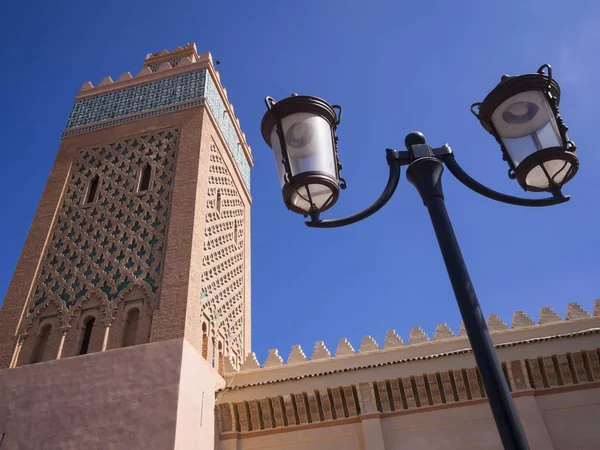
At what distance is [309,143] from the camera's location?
68.1 inches

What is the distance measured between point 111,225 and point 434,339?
3.39 meters

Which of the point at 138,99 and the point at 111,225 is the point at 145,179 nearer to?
the point at 111,225

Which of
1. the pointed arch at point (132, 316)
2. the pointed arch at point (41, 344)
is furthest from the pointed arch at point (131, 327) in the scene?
the pointed arch at point (41, 344)

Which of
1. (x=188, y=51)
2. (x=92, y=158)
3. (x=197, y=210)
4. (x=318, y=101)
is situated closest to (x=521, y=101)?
(x=318, y=101)

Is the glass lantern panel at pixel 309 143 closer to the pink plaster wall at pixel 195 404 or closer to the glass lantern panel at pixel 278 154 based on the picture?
the glass lantern panel at pixel 278 154

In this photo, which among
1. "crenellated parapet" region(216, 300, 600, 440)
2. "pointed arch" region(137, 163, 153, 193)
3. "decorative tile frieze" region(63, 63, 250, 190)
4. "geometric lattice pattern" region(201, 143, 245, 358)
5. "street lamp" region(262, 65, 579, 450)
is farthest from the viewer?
"decorative tile frieze" region(63, 63, 250, 190)

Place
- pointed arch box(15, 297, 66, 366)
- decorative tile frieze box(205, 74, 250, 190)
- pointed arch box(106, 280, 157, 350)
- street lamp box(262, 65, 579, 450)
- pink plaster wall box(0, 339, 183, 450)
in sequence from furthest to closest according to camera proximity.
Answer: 1. decorative tile frieze box(205, 74, 250, 190)
2. pointed arch box(15, 297, 66, 366)
3. pointed arch box(106, 280, 157, 350)
4. pink plaster wall box(0, 339, 183, 450)
5. street lamp box(262, 65, 579, 450)

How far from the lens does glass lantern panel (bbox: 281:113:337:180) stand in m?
1.67

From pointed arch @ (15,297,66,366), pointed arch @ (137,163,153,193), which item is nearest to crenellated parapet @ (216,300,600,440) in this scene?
pointed arch @ (15,297,66,366)

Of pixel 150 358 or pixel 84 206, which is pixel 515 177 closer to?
pixel 150 358

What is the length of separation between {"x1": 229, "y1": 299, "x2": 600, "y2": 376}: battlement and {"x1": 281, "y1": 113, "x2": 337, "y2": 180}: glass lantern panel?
136 inches

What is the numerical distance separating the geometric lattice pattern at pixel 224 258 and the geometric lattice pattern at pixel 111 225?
0.52 meters

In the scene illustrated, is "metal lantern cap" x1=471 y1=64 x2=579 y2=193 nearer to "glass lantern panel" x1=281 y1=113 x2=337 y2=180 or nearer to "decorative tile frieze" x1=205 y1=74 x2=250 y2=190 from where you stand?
Answer: "glass lantern panel" x1=281 y1=113 x2=337 y2=180

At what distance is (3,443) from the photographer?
4227 millimetres
